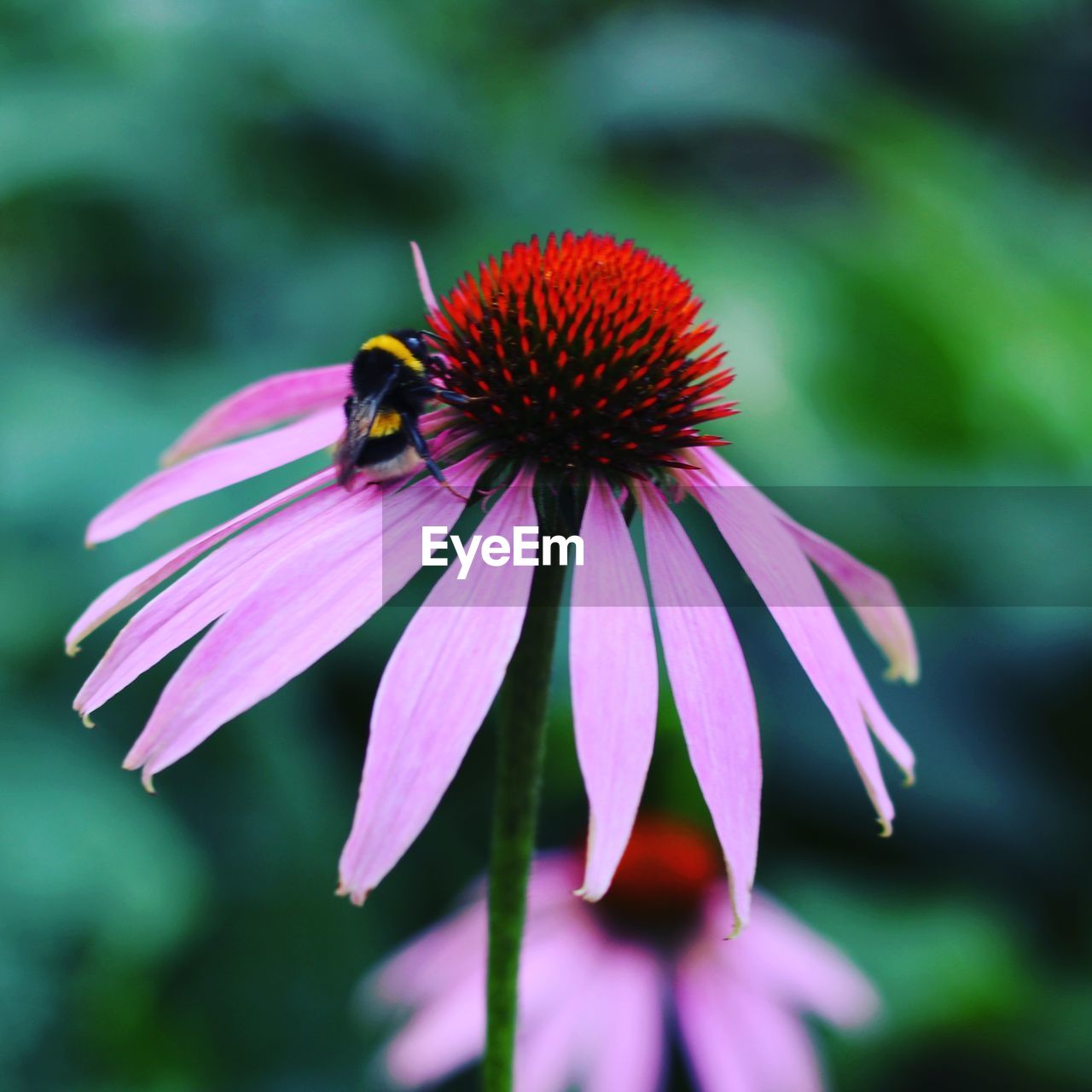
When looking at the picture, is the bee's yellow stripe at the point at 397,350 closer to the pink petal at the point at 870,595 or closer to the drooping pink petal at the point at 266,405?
the drooping pink petal at the point at 266,405

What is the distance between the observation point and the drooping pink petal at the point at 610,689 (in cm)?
51

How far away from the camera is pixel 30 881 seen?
125 cm

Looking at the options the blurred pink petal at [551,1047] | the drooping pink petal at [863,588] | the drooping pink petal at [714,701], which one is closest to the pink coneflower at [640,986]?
the blurred pink petal at [551,1047]

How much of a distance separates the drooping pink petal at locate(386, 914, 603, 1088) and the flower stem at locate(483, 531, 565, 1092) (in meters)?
0.62

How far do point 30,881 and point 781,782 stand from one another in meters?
1.03

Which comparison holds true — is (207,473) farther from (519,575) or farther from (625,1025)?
(625,1025)

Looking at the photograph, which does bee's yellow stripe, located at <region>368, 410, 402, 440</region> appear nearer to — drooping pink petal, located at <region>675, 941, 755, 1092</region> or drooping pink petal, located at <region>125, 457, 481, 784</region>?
drooping pink petal, located at <region>125, 457, 481, 784</region>

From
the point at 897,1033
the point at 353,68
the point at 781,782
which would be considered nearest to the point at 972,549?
the point at 781,782

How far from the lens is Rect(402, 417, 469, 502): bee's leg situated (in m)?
0.66

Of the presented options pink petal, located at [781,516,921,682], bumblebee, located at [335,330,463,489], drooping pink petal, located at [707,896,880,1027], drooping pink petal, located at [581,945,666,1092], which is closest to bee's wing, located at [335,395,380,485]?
bumblebee, located at [335,330,463,489]

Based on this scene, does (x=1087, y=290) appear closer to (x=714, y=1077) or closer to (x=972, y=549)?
(x=972, y=549)

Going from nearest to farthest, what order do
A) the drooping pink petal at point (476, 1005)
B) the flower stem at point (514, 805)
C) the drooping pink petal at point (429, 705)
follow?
the drooping pink petal at point (429, 705), the flower stem at point (514, 805), the drooping pink petal at point (476, 1005)

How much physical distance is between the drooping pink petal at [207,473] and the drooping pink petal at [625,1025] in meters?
0.84

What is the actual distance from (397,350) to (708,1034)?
1011 mm
